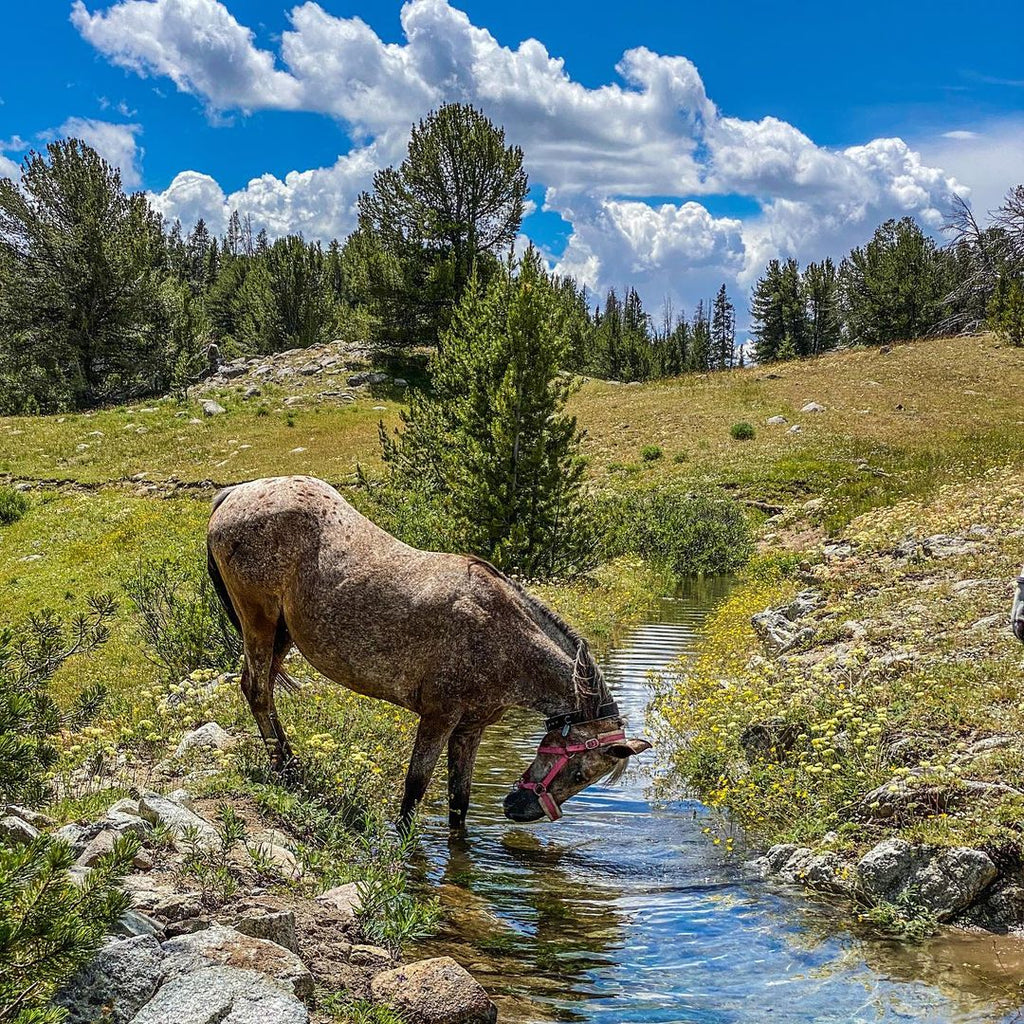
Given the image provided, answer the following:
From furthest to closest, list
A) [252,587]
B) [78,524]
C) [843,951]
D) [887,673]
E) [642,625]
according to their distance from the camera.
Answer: [78,524], [642,625], [887,673], [252,587], [843,951]

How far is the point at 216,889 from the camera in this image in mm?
5590

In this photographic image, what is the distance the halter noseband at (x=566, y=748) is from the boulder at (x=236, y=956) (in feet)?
12.2

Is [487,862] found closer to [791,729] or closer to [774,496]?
[791,729]

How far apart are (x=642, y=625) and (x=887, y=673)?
1033 centimetres

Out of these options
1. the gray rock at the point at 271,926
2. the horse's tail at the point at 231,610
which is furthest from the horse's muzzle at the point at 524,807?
the gray rock at the point at 271,926

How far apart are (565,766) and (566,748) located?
169 millimetres

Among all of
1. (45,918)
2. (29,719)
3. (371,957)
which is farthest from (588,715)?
(45,918)

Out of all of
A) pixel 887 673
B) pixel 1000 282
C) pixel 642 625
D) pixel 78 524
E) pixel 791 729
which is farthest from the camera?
pixel 1000 282

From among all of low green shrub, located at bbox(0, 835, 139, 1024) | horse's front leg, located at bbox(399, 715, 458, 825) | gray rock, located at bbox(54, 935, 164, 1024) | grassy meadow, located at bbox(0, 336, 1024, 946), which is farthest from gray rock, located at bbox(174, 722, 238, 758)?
low green shrub, located at bbox(0, 835, 139, 1024)

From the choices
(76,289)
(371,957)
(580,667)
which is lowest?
(371,957)

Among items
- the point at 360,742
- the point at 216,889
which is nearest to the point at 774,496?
the point at 360,742

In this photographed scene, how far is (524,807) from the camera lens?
8.34 metres

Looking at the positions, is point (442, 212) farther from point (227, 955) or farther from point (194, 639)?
point (227, 955)

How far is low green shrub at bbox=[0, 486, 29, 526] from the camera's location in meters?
30.6
